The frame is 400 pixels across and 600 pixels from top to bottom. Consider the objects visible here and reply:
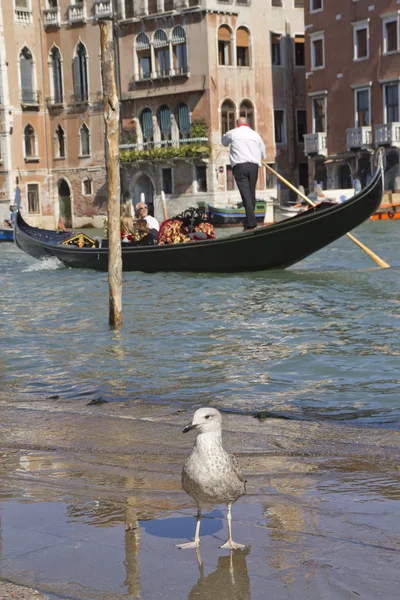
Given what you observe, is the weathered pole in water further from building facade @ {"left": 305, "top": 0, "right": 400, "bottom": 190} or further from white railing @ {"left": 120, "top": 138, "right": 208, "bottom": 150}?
white railing @ {"left": 120, "top": 138, "right": 208, "bottom": 150}

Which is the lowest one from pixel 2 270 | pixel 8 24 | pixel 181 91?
pixel 2 270

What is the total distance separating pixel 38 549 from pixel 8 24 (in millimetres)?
30997

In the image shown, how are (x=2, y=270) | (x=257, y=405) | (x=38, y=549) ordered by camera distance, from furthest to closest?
(x=2, y=270)
(x=257, y=405)
(x=38, y=549)

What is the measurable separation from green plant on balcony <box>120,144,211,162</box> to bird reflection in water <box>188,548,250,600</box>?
26.9 meters

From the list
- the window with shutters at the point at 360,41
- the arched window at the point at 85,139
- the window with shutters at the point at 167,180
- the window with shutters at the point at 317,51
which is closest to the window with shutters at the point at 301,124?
the window with shutters at the point at 317,51

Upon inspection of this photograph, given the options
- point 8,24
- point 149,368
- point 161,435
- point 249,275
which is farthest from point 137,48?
point 161,435

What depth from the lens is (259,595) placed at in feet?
8.45

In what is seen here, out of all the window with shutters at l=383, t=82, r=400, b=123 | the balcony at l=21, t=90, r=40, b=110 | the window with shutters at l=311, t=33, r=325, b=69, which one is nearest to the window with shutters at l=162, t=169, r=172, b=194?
the balcony at l=21, t=90, r=40, b=110

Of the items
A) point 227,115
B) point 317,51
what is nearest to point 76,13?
point 227,115

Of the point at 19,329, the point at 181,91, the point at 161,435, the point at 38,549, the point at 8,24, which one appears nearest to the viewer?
the point at 38,549

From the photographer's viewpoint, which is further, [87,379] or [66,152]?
[66,152]

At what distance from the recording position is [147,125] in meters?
31.4

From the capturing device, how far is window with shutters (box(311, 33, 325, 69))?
2820cm

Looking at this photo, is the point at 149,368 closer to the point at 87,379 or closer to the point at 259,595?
the point at 87,379
